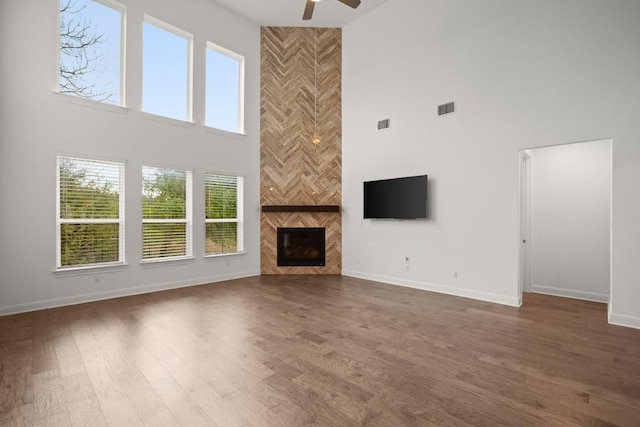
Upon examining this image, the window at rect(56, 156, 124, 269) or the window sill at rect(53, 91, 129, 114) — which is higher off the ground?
the window sill at rect(53, 91, 129, 114)

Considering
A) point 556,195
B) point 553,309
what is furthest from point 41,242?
point 556,195

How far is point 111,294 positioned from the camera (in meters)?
5.15

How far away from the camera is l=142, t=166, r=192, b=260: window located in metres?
5.64

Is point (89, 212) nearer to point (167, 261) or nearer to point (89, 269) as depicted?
point (89, 269)

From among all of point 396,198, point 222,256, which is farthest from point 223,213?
point 396,198

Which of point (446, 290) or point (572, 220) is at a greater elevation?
point (572, 220)

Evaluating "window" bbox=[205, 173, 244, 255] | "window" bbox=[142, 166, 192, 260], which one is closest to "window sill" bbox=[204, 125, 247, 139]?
"window" bbox=[205, 173, 244, 255]

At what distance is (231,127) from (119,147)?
2365 millimetres

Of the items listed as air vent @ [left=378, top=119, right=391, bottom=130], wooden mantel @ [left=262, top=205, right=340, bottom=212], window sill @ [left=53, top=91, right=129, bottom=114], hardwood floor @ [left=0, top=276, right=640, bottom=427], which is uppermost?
air vent @ [left=378, top=119, right=391, bottom=130]

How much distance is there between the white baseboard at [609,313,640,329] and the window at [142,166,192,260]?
262 inches

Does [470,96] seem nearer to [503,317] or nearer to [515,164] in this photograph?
[515,164]

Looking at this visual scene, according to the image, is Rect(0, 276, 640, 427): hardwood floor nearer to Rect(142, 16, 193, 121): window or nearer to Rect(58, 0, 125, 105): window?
Rect(58, 0, 125, 105): window

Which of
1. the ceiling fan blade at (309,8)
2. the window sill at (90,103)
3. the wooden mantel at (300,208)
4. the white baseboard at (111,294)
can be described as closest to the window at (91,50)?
the window sill at (90,103)

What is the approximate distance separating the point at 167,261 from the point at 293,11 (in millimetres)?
5785
